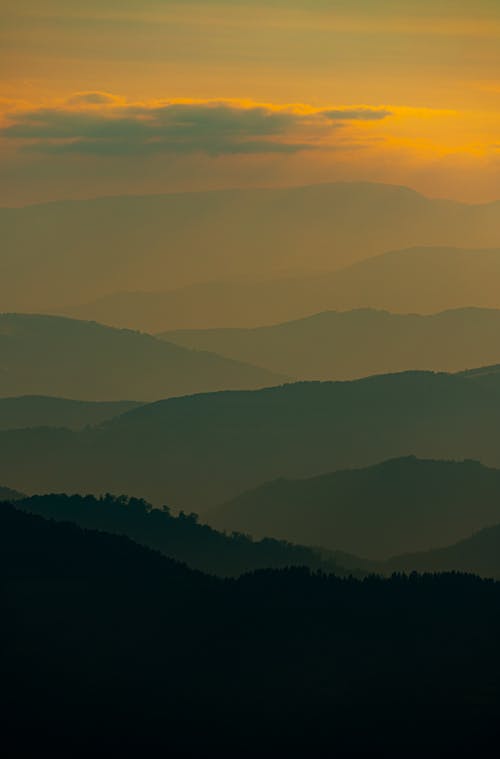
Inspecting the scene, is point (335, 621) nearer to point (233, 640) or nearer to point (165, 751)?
point (233, 640)

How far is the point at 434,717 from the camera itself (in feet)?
494

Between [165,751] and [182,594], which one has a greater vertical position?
[182,594]

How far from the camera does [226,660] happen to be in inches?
6407

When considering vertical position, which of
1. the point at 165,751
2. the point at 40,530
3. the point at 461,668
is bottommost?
the point at 165,751

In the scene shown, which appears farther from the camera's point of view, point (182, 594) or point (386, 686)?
point (182, 594)

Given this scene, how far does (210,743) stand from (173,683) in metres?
10.1

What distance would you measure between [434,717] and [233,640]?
26314 mm

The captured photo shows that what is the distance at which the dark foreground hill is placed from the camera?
487ft

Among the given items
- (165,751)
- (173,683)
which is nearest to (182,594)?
(173,683)

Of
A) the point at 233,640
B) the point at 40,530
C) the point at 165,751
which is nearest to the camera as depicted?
the point at 165,751

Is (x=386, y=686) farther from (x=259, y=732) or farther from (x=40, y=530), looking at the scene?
(x=40, y=530)

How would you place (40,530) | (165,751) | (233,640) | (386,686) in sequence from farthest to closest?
1. (40,530)
2. (233,640)
3. (386,686)
4. (165,751)

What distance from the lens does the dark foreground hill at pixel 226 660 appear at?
487ft

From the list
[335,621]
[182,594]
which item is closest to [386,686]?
[335,621]
